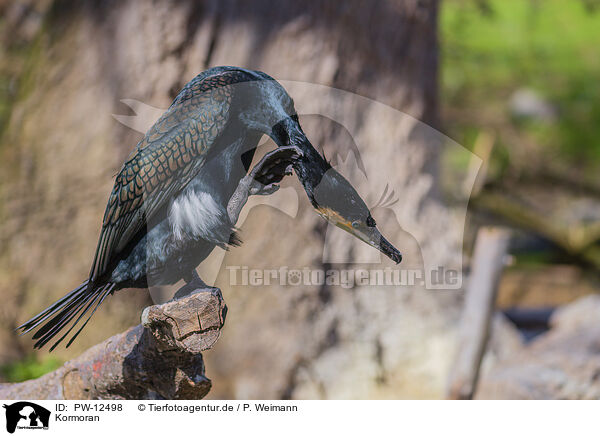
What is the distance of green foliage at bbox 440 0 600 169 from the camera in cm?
275

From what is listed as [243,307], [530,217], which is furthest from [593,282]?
[243,307]

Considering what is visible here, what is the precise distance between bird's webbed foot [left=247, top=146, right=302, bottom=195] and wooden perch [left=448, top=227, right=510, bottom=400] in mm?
694

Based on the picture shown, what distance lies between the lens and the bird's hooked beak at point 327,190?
623mm

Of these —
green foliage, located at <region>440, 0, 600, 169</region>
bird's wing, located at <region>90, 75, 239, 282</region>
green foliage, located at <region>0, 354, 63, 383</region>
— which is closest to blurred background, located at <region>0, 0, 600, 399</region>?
green foliage, located at <region>0, 354, 63, 383</region>

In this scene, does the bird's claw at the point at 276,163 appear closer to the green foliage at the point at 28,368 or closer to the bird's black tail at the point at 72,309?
the bird's black tail at the point at 72,309

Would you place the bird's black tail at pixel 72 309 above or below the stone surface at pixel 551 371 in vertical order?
above

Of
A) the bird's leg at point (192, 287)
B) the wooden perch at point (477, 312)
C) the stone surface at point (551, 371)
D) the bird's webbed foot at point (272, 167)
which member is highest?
the bird's webbed foot at point (272, 167)

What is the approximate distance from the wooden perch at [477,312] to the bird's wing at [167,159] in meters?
0.76

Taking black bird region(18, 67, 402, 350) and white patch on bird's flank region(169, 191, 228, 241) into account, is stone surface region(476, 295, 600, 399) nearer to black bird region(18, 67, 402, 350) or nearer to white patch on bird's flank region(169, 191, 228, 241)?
black bird region(18, 67, 402, 350)

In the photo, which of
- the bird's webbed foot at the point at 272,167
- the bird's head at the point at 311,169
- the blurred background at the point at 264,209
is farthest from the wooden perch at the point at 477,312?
the bird's webbed foot at the point at 272,167

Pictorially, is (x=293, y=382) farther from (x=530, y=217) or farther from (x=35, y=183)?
(x=530, y=217)

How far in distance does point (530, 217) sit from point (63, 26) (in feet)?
5.36
